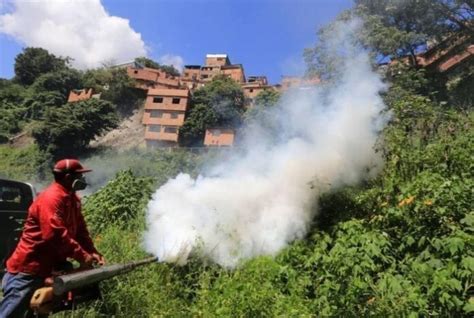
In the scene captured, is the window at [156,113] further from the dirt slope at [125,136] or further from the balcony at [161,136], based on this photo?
the balcony at [161,136]

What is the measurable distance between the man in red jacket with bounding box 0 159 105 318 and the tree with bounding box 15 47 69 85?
84.8 metres

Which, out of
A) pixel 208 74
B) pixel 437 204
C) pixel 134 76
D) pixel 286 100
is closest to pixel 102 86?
pixel 134 76

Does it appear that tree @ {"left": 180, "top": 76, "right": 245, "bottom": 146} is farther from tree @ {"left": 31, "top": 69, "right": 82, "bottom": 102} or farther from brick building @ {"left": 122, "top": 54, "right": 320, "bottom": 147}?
tree @ {"left": 31, "top": 69, "right": 82, "bottom": 102}

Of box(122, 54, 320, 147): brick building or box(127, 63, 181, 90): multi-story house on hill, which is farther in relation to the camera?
box(127, 63, 181, 90): multi-story house on hill

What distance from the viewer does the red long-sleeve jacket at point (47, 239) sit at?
3.91 meters

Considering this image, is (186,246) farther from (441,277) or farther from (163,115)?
(163,115)

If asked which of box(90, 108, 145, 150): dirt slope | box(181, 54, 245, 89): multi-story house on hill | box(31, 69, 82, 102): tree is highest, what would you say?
box(181, 54, 245, 89): multi-story house on hill

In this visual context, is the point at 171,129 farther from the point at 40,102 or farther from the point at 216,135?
the point at 40,102

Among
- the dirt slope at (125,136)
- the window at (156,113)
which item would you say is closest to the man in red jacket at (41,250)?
the dirt slope at (125,136)

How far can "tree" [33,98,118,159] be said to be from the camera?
51688 mm

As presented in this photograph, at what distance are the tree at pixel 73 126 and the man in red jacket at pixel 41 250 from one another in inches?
1986

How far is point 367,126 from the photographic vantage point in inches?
332

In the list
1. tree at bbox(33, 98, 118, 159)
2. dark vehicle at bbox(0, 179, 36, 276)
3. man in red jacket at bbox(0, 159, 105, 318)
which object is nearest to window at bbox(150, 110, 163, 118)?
tree at bbox(33, 98, 118, 159)

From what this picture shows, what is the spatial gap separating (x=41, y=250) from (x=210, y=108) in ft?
178
